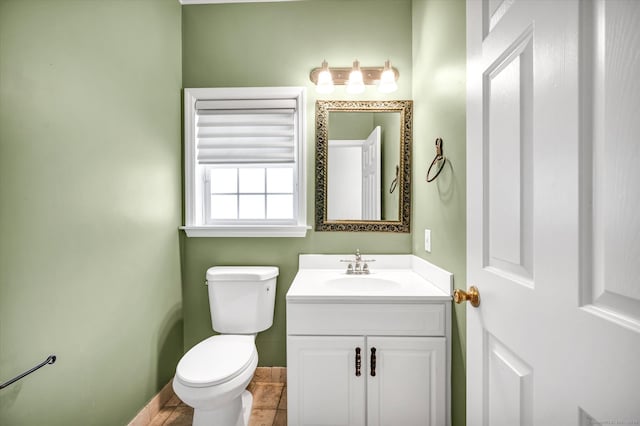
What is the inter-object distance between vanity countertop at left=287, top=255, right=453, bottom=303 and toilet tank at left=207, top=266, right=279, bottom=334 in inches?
11.5

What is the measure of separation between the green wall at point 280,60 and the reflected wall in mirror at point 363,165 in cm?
7

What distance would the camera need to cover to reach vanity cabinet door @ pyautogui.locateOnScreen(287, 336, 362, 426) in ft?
4.46

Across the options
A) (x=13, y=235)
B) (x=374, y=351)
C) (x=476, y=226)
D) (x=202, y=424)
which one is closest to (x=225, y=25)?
(x=13, y=235)

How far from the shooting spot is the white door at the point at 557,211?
43 centimetres

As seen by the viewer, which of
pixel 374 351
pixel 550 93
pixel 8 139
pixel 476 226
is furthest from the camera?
pixel 374 351

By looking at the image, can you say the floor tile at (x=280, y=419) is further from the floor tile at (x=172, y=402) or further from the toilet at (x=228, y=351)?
the floor tile at (x=172, y=402)

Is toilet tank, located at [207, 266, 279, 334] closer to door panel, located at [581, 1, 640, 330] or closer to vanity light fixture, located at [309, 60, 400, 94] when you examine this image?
vanity light fixture, located at [309, 60, 400, 94]

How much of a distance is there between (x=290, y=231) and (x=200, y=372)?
3.03ft

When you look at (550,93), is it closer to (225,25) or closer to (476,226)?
(476,226)

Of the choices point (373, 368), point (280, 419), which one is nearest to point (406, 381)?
point (373, 368)

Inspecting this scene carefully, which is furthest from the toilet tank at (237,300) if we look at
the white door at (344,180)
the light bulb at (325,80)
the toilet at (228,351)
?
the light bulb at (325,80)

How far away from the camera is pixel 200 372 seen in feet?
4.33

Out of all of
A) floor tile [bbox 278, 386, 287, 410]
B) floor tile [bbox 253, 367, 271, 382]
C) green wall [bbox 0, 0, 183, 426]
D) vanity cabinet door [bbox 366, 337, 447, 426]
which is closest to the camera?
green wall [bbox 0, 0, 183, 426]

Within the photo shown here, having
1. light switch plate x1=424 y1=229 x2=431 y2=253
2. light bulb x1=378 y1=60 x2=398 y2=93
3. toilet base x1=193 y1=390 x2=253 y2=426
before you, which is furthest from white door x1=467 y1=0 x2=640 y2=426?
toilet base x1=193 y1=390 x2=253 y2=426
